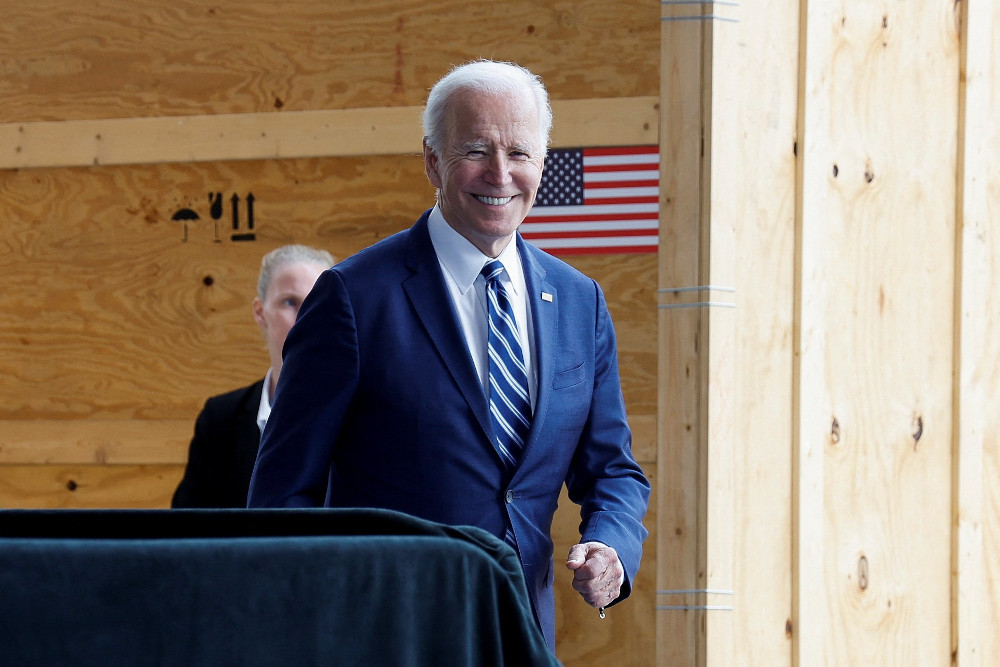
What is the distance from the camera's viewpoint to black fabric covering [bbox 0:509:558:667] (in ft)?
2.81

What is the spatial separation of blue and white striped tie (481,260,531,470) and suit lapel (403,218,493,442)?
1.4 inches

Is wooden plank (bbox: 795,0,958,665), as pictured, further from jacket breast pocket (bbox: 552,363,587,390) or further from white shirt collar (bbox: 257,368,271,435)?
white shirt collar (bbox: 257,368,271,435)

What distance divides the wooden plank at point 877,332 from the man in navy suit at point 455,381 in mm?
1056

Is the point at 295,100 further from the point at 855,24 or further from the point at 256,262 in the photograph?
the point at 855,24

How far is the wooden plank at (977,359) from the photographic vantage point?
2777 millimetres

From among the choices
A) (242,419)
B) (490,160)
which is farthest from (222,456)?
(490,160)

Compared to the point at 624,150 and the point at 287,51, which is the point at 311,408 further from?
the point at 287,51

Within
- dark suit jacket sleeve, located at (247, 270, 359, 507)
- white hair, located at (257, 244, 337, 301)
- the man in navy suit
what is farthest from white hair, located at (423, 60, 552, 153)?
white hair, located at (257, 244, 337, 301)

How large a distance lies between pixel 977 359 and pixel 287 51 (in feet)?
8.29

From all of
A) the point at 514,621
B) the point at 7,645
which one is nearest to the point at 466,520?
the point at 514,621

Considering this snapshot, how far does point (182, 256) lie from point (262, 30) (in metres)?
0.86

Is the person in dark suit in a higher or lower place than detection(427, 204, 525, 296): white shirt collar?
lower

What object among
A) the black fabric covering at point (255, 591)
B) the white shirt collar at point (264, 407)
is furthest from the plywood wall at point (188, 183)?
the black fabric covering at point (255, 591)

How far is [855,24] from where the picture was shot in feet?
9.09
